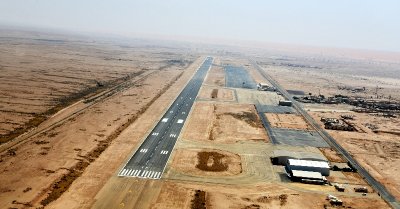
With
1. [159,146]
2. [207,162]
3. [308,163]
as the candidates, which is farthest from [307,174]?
[159,146]

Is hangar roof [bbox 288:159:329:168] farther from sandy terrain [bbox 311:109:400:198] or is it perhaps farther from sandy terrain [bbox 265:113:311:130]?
sandy terrain [bbox 265:113:311:130]

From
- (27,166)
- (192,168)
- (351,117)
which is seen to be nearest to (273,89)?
(351,117)

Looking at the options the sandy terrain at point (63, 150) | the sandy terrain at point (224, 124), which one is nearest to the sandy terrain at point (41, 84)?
the sandy terrain at point (63, 150)

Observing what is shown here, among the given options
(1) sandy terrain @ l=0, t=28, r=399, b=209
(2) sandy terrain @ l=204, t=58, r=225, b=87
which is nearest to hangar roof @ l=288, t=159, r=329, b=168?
(1) sandy terrain @ l=0, t=28, r=399, b=209

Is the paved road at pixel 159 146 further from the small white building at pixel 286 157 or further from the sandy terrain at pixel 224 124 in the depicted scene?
the small white building at pixel 286 157

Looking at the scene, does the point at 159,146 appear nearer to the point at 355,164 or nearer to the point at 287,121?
the point at 355,164

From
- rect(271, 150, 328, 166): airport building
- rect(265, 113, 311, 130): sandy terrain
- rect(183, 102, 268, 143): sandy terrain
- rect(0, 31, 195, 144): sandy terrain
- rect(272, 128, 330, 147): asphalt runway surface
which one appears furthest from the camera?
rect(265, 113, 311, 130): sandy terrain
